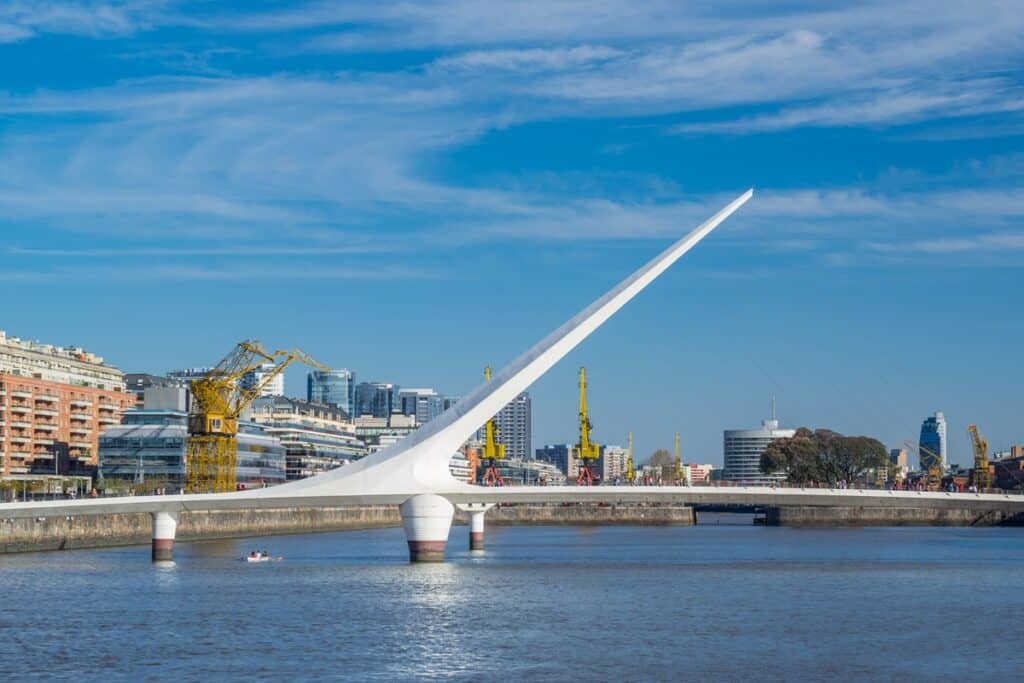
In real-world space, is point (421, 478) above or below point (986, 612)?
above

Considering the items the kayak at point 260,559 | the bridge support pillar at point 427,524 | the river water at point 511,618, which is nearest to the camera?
the river water at point 511,618

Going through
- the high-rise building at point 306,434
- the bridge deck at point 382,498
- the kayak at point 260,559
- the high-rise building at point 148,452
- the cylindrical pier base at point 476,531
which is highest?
the high-rise building at point 306,434

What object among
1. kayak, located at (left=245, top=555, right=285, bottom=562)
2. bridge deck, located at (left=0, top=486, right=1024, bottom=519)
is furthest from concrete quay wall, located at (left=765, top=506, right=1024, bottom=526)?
kayak, located at (left=245, top=555, right=285, bottom=562)

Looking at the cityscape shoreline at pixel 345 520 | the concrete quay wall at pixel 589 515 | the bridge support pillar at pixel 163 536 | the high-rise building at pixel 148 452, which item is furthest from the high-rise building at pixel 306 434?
the bridge support pillar at pixel 163 536

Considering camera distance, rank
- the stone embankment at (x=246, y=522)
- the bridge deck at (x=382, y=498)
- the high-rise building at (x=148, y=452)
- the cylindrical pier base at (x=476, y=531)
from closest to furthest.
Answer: the bridge deck at (x=382, y=498) < the stone embankment at (x=246, y=522) < the cylindrical pier base at (x=476, y=531) < the high-rise building at (x=148, y=452)

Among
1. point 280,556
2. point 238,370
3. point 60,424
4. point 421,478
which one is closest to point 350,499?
point 421,478

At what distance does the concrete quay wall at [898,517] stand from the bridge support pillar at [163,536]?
58945 millimetres

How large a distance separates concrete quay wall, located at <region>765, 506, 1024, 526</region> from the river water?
157 feet

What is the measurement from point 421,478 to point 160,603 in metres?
15.2

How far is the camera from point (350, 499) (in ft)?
164

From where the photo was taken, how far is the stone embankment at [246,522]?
185ft

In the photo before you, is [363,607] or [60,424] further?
[60,424]

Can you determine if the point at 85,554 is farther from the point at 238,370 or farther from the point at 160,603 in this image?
the point at 238,370

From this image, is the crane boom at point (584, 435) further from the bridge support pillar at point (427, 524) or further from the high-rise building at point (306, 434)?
the bridge support pillar at point (427, 524)
